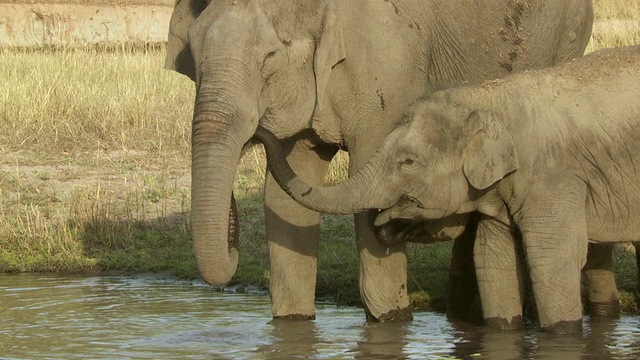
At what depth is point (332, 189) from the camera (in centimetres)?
809

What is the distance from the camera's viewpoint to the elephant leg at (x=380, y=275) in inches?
344

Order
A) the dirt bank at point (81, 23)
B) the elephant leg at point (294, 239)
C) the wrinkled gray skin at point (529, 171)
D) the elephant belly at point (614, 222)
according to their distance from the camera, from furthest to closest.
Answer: the dirt bank at point (81, 23) < the elephant leg at point (294, 239) < the elephant belly at point (614, 222) < the wrinkled gray skin at point (529, 171)

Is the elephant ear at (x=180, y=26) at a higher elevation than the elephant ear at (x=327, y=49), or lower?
higher

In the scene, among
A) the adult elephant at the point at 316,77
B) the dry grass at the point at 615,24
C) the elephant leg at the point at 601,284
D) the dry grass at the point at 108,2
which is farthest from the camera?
the dry grass at the point at 108,2

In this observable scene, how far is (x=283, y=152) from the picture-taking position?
8195 mm

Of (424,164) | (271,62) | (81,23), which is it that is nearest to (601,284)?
(424,164)

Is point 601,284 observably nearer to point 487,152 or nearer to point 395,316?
point 395,316

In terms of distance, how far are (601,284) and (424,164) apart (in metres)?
1.69

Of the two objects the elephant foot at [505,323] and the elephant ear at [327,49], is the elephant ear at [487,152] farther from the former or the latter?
the elephant foot at [505,323]

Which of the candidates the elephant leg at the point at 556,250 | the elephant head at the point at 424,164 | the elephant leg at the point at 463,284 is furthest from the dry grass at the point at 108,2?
the elephant leg at the point at 556,250

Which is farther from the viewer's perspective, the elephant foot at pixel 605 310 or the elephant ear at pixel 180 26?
the elephant foot at pixel 605 310

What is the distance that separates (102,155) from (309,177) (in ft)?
17.0

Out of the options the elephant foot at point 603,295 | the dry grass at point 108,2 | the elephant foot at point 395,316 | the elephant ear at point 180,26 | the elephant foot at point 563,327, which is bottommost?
the elephant foot at point 563,327

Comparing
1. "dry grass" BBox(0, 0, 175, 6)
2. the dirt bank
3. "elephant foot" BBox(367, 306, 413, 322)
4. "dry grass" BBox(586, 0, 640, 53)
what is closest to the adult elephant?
"elephant foot" BBox(367, 306, 413, 322)
